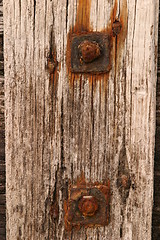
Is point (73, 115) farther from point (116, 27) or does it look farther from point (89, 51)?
point (116, 27)

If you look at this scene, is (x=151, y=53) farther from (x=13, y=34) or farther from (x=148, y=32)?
(x=13, y=34)

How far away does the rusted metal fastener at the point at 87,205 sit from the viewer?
39.0 inches

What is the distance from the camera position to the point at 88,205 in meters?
0.99

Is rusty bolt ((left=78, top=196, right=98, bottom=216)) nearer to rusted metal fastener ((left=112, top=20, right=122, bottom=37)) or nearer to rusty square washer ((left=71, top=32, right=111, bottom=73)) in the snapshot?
rusty square washer ((left=71, top=32, right=111, bottom=73))

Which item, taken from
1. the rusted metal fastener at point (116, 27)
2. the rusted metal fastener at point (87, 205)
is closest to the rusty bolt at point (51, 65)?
the rusted metal fastener at point (116, 27)

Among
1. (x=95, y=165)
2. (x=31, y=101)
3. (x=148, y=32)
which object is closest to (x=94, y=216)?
(x=95, y=165)

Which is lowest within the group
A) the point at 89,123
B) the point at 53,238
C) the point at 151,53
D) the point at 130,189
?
the point at 53,238

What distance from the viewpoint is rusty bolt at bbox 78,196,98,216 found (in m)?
0.99

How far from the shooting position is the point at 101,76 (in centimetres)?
97

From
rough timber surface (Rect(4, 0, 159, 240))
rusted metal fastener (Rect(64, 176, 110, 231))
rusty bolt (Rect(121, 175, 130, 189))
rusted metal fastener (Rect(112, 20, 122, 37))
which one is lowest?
rusted metal fastener (Rect(64, 176, 110, 231))

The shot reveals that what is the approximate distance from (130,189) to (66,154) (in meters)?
0.31

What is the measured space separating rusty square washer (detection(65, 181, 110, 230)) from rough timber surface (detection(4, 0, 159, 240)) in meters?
0.03

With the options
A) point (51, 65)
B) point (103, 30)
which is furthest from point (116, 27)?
point (51, 65)

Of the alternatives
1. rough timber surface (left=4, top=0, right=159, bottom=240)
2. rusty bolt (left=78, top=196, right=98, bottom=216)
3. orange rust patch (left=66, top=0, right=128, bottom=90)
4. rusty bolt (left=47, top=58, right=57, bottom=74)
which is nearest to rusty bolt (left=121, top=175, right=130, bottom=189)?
rough timber surface (left=4, top=0, right=159, bottom=240)
